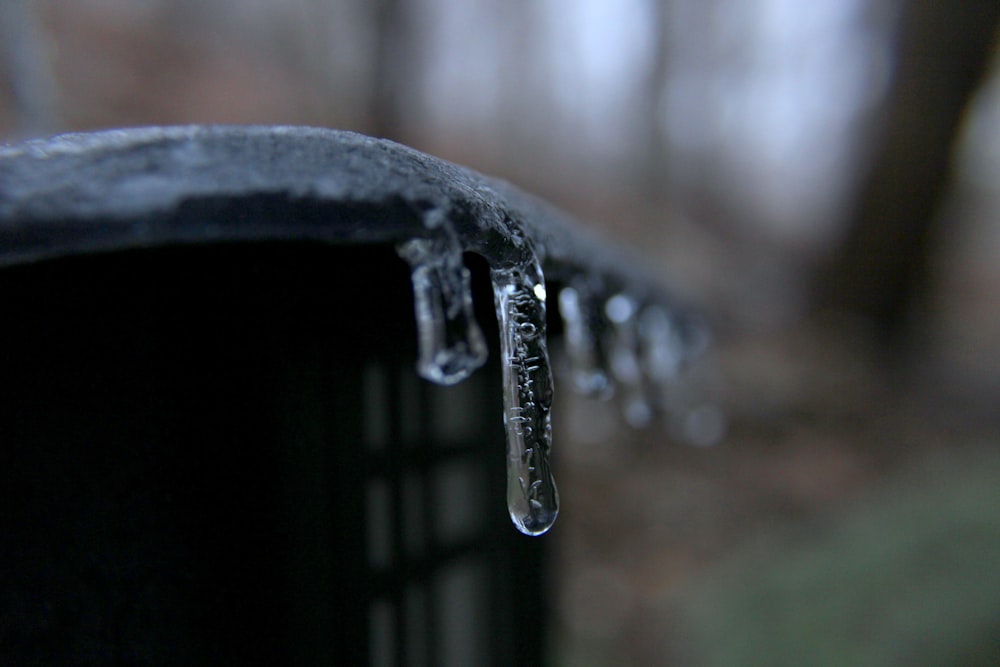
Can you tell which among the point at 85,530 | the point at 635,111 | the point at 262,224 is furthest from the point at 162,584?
the point at 635,111

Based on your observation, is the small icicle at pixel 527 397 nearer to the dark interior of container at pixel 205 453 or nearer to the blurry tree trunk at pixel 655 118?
the dark interior of container at pixel 205 453

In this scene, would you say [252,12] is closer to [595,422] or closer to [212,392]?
[595,422]

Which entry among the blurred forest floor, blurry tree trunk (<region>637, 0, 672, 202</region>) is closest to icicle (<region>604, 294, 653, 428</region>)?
the blurred forest floor

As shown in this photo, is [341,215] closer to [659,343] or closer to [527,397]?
[527,397]

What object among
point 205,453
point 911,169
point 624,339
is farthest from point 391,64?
point 205,453

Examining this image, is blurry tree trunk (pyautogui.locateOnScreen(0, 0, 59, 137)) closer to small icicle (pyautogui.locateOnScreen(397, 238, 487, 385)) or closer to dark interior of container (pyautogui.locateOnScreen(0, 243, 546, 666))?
dark interior of container (pyautogui.locateOnScreen(0, 243, 546, 666))

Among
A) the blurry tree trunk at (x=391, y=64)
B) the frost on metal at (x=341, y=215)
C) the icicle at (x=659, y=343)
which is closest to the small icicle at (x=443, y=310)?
the frost on metal at (x=341, y=215)
